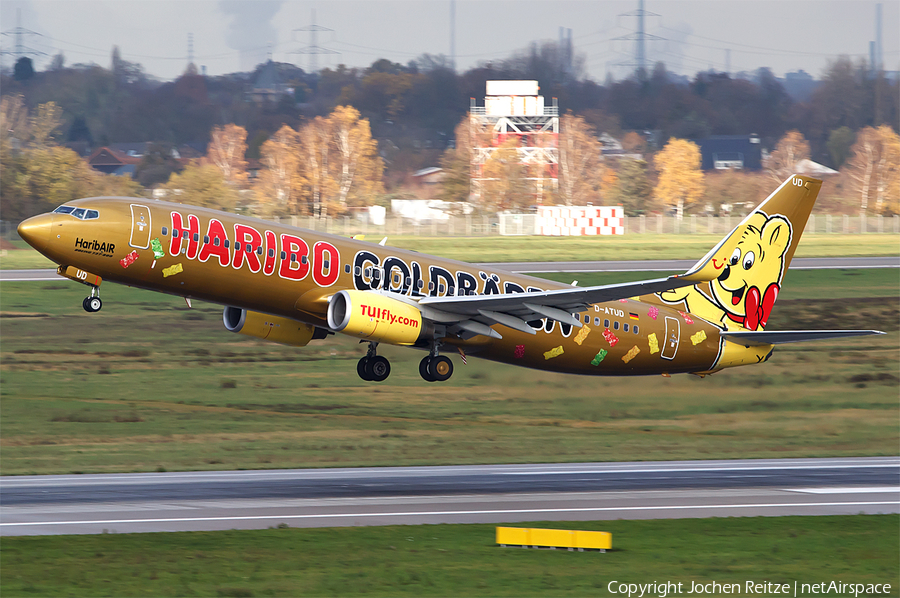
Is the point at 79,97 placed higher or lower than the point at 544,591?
higher

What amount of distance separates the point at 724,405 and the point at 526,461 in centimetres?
1738

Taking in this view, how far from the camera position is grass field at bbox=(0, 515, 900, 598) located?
32.5 meters

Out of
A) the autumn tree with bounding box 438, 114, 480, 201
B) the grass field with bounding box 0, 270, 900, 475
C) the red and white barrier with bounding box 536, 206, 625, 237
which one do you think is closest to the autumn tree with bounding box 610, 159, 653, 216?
the autumn tree with bounding box 438, 114, 480, 201

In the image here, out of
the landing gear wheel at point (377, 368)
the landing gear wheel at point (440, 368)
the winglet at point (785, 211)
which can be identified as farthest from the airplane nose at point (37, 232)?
the winglet at point (785, 211)

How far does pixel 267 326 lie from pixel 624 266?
6277 centimetres

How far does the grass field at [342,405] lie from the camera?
213 feet

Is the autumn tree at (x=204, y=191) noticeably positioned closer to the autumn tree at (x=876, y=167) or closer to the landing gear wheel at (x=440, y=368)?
the landing gear wheel at (x=440, y=368)

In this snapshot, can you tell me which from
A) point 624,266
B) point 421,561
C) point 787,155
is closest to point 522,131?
point 787,155

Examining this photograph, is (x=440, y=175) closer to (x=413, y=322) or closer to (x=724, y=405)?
(x=724, y=405)

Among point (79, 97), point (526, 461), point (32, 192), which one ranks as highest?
point (79, 97)

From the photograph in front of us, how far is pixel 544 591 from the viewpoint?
31.8 meters

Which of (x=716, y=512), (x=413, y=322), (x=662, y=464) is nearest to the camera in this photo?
(x=413, y=322)

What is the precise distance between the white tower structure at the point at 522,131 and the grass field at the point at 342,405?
57.2 m

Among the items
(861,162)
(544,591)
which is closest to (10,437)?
(544,591)
